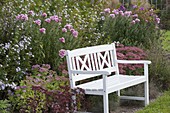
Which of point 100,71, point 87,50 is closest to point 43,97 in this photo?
point 100,71

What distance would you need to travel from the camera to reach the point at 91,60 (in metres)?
6.45

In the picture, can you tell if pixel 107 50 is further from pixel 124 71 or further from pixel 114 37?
pixel 114 37

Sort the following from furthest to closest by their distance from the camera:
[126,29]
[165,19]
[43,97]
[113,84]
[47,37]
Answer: [165,19] → [126,29] → [47,37] → [113,84] → [43,97]

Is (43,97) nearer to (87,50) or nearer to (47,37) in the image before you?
(87,50)

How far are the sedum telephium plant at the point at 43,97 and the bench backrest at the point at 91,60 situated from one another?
26 cm

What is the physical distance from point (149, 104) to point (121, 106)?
0.41 meters

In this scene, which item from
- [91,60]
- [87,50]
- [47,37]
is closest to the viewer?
[87,50]

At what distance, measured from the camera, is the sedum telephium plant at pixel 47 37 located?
6.39 metres

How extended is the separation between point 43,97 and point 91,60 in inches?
50.5

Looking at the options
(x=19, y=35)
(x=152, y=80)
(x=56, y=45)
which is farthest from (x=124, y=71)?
(x=19, y=35)

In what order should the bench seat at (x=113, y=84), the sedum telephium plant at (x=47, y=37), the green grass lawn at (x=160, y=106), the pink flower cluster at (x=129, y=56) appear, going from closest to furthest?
the bench seat at (x=113, y=84) → the green grass lawn at (x=160, y=106) → the sedum telephium plant at (x=47, y=37) → the pink flower cluster at (x=129, y=56)

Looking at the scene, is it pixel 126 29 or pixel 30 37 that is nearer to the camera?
pixel 30 37

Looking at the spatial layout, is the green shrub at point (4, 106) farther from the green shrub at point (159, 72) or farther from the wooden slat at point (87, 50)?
the green shrub at point (159, 72)

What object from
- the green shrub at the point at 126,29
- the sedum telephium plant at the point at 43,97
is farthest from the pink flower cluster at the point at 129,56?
the sedum telephium plant at the point at 43,97
